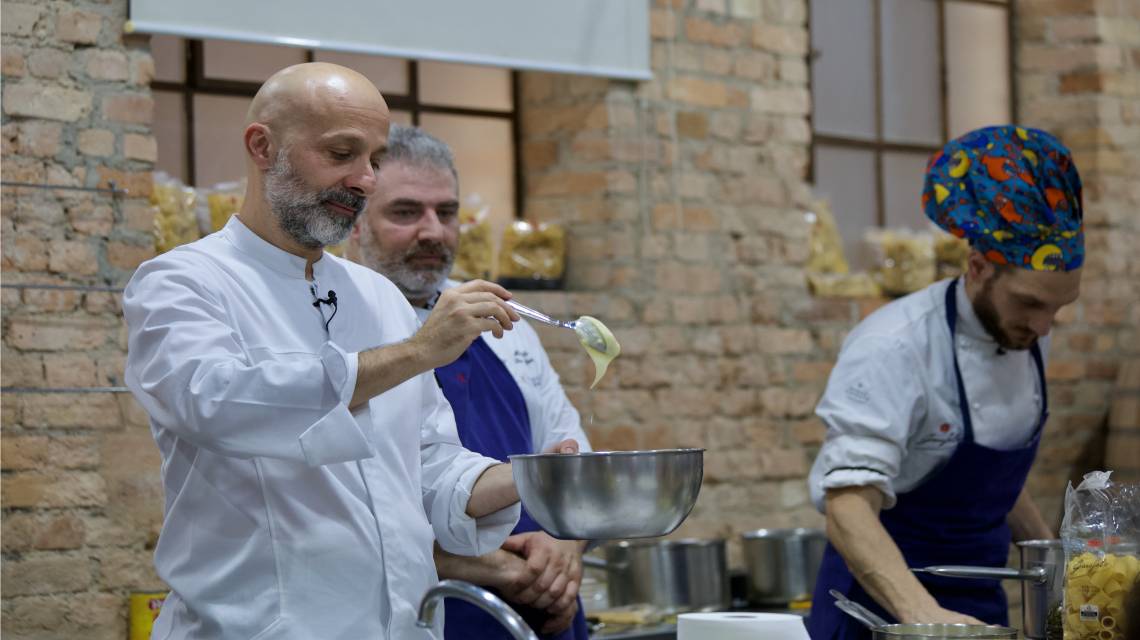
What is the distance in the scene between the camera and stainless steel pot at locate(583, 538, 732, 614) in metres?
4.12

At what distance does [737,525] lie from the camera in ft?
16.1

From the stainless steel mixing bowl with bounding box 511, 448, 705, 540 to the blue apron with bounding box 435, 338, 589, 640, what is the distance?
0.92 m

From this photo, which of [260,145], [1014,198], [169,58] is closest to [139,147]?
[169,58]

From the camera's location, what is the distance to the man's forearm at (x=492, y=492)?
7.73 feet

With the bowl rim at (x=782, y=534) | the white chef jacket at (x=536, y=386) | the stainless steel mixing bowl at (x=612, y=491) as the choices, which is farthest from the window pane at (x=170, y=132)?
the stainless steel mixing bowl at (x=612, y=491)

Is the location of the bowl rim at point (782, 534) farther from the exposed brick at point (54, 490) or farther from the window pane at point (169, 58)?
the window pane at point (169, 58)

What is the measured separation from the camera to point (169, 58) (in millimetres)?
4285

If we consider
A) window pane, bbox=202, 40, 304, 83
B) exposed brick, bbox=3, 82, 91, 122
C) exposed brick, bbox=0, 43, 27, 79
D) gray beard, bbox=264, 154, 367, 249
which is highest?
window pane, bbox=202, 40, 304, 83

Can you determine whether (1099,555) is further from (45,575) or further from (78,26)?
(78,26)

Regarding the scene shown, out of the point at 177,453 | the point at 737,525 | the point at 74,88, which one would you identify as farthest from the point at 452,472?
the point at 737,525

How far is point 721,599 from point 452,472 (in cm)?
192

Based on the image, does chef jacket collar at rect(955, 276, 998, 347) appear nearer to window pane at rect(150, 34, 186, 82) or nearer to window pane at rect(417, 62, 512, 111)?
window pane at rect(417, 62, 512, 111)

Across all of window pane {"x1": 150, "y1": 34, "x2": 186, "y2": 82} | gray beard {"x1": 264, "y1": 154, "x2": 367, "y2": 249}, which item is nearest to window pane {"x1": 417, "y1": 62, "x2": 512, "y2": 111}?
window pane {"x1": 150, "y1": 34, "x2": 186, "y2": 82}

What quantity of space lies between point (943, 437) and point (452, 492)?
1.08 m
